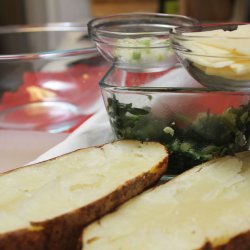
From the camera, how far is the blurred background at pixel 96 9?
1751 mm

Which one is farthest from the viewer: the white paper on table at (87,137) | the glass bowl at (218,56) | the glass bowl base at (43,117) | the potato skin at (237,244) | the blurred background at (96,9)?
the blurred background at (96,9)

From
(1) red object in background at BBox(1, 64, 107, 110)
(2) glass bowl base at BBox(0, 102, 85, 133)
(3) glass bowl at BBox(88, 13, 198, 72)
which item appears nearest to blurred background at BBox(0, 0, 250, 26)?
(1) red object in background at BBox(1, 64, 107, 110)

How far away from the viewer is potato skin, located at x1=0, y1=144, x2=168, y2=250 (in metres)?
0.42

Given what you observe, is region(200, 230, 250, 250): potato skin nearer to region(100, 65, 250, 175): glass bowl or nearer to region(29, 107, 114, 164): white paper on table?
region(100, 65, 250, 175): glass bowl

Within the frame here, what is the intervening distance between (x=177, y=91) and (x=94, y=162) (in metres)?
0.12

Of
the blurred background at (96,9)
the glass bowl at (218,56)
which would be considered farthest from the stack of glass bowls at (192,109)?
the blurred background at (96,9)

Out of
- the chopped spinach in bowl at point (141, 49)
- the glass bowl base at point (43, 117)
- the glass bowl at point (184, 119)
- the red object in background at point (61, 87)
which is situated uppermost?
the chopped spinach in bowl at point (141, 49)

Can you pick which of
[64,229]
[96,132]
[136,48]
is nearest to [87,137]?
[96,132]

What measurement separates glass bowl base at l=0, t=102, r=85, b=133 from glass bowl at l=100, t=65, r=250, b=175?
0.26 metres

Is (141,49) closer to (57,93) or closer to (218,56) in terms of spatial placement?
(218,56)

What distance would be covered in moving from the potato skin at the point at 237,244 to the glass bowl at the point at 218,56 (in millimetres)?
185

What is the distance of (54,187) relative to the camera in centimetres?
48

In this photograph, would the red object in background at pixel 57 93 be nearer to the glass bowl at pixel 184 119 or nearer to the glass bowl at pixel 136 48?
the glass bowl at pixel 136 48

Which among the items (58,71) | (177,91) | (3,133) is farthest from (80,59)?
(177,91)
